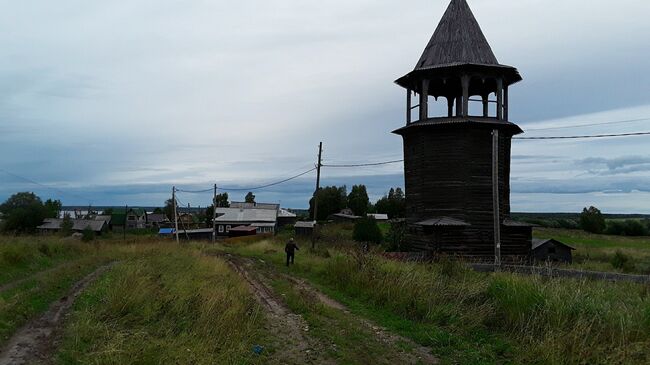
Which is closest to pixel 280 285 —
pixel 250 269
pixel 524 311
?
pixel 250 269

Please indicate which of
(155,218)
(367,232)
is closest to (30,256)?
(367,232)

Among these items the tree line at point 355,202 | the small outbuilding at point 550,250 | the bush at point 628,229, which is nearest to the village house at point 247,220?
the tree line at point 355,202

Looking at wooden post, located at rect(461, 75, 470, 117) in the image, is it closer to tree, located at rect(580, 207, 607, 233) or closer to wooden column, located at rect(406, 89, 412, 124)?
wooden column, located at rect(406, 89, 412, 124)

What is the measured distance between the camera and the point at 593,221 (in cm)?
8162

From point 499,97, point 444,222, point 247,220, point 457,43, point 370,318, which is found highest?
point 457,43

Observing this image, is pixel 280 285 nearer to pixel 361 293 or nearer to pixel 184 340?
pixel 361 293

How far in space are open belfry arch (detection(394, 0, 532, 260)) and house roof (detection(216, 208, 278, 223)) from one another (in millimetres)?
52523

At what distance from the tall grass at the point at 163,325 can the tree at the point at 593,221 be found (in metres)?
84.1

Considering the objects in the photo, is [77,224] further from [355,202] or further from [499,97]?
[499,97]

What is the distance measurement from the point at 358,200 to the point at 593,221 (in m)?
45.1

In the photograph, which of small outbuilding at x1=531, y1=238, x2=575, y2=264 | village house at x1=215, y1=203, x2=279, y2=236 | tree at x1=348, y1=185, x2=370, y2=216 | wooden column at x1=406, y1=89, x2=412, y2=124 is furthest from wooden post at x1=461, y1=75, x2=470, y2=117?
tree at x1=348, y1=185, x2=370, y2=216

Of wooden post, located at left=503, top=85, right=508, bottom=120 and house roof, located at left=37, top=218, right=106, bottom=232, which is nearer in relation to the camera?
wooden post, located at left=503, top=85, right=508, bottom=120

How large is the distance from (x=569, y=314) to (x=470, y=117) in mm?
16014

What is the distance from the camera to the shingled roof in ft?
79.6
